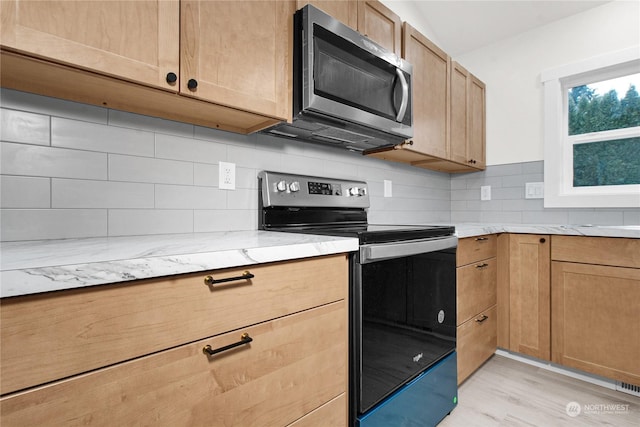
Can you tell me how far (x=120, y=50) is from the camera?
93 cm

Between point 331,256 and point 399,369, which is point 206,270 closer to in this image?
point 331,256

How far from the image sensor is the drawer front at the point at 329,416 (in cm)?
101

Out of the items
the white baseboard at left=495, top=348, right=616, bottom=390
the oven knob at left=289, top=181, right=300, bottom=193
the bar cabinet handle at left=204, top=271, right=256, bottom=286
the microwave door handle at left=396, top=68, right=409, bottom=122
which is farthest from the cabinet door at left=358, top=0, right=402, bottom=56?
the white baseboard at left=495, top=348, right=616, bottom=390

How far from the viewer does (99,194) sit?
3.80ft

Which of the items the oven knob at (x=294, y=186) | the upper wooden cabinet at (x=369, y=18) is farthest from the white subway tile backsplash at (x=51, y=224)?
the upper wooden cabinet at (x=369, y=18)

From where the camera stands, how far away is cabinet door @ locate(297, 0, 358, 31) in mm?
1459

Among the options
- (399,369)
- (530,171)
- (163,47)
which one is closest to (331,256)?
(399,369)

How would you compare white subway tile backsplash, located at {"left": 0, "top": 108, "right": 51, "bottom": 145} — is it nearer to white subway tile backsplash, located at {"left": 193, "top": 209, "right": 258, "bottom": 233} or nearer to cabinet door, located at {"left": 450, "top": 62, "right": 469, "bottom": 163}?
white subway tile backsplash, located at {"left": 193, "top": 209, "right": 258, "bottom": 233}

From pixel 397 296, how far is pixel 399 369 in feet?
0.98

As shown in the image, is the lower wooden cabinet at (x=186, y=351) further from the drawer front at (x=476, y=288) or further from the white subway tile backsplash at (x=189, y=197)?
the drawer front at (x=476, y=288)

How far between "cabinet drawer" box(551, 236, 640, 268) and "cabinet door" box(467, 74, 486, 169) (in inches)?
36.4

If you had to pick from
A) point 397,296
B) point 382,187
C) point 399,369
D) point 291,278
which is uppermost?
point 382,187

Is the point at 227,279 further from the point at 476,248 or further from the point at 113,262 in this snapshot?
the point at 476,248

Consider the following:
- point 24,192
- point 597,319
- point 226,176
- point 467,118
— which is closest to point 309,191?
point 226,176
